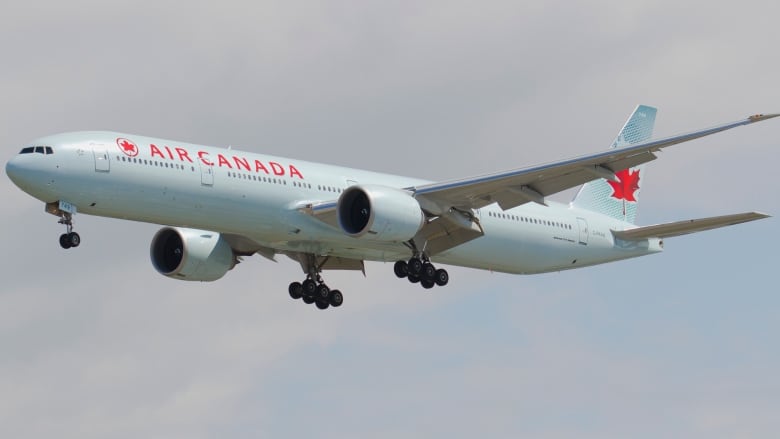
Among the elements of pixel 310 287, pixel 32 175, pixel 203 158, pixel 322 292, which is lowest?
pixel 322 292

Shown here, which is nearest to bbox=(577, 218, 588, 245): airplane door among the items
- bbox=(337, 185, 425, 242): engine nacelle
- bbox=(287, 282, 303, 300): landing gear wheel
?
bbox=(337, 185, 425, 242): engine nacelle

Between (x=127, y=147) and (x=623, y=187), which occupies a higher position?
(x=623, y=187)

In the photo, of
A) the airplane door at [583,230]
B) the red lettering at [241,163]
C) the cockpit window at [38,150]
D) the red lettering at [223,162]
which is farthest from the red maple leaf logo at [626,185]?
the cockpit window at [38,150]

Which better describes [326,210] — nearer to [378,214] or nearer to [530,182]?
[378,214]

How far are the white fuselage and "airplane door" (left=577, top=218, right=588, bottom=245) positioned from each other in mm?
1481

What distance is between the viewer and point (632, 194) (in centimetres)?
6444

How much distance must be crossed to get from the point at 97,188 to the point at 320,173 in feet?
26.4

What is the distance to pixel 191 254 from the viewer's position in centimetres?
5709

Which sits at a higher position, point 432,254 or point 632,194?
point 632,194

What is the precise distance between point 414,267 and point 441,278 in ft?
3.44

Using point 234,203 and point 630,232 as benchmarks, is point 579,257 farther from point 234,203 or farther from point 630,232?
point 234,203

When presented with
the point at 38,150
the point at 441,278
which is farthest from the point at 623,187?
the point at 38,150

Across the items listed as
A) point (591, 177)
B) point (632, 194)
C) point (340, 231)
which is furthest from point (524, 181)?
point (632, 194)

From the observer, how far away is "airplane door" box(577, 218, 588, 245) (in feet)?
196
